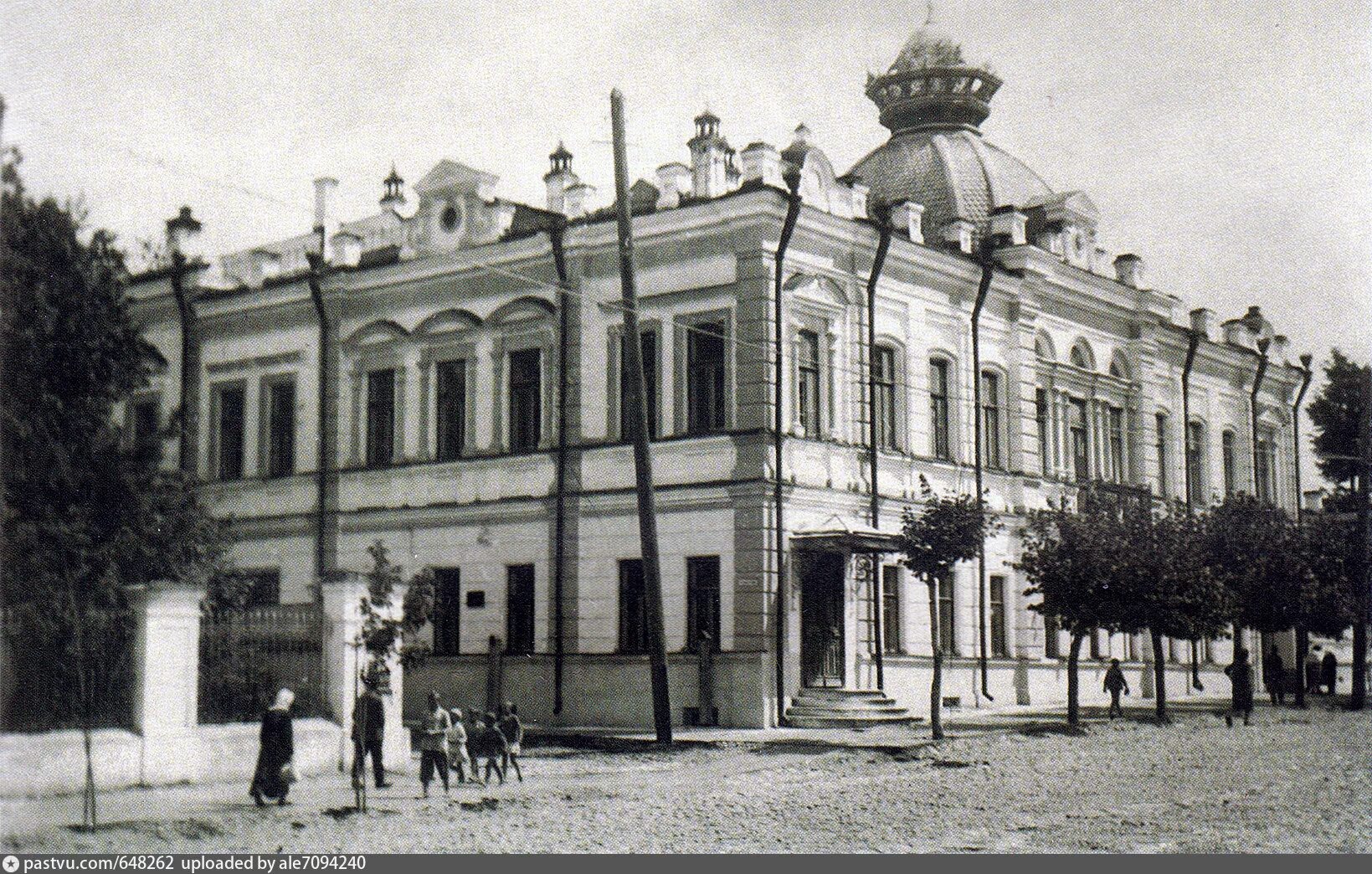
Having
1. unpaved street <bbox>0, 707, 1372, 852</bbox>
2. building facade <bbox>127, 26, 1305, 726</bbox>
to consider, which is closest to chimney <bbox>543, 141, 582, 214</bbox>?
building facade <bbox>127, 26, 1305, 726</bbox>

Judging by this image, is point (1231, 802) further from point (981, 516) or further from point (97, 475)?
point (97, 475)

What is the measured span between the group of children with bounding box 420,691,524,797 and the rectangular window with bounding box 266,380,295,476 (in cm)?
1382

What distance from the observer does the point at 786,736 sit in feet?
77.6

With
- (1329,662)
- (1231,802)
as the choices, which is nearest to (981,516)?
(1231,802)

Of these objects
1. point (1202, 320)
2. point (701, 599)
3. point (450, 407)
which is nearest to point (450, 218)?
point (450, 407)

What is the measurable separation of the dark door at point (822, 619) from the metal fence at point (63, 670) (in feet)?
41.8

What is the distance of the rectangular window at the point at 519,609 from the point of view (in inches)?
1128

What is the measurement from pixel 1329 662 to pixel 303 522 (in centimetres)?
2593


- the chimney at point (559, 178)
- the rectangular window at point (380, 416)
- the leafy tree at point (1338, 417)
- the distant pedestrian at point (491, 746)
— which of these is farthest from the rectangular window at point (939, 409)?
the leafy tree at point (1338, 417)

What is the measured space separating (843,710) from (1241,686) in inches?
380

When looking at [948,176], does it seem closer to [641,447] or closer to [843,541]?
[843,541]

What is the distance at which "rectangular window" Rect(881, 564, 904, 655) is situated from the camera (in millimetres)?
28469

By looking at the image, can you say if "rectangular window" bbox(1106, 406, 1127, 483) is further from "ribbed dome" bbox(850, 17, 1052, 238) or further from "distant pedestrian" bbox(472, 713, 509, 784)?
"distant pedestrian" bbox(472, 713, 509, 784)

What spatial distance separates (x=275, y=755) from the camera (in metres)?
15.8
